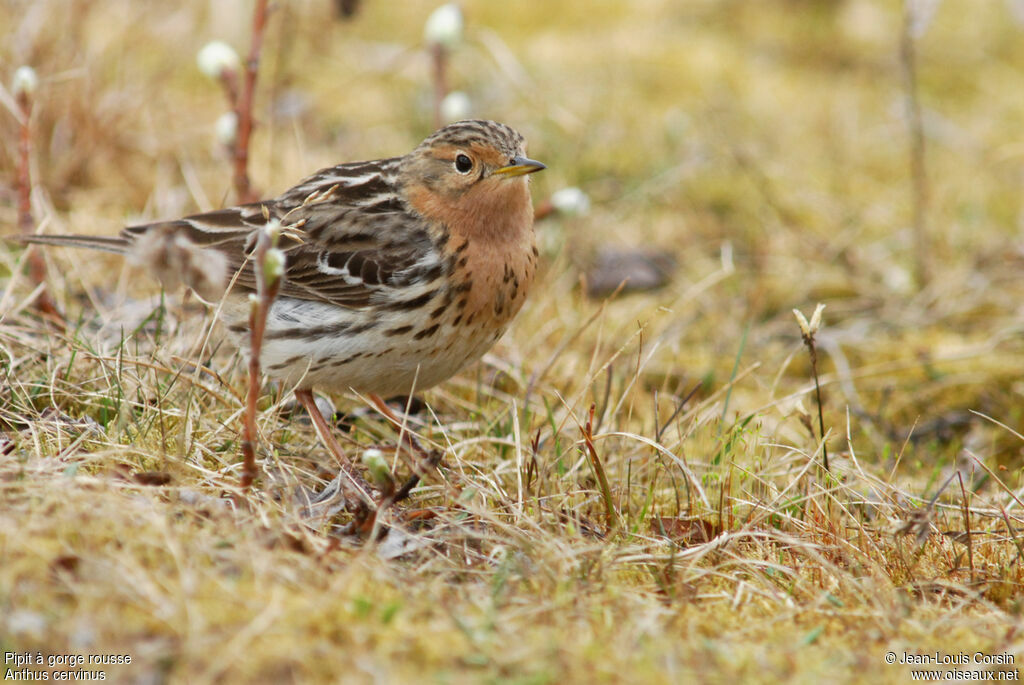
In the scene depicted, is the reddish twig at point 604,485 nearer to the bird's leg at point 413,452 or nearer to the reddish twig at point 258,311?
the bird's leg at point 413,452

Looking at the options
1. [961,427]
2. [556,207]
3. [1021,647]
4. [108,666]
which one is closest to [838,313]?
[961,427]

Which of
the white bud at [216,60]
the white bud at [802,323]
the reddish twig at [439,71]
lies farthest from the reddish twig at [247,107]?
the white bud at [802,323]

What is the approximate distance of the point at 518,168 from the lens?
186 inches

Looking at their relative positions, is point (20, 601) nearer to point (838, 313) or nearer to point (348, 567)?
point (348, 567)

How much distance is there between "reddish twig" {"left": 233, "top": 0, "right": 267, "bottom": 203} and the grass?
0.67 m

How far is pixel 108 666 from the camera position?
2.60 metres

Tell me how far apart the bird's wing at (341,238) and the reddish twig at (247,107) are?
1.83ft

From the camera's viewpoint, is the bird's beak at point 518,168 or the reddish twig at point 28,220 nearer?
the bird's beak at point 518,168

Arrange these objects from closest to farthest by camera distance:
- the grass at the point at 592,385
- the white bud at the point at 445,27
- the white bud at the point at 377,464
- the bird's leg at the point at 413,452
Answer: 1. the grass at the point at 592,385
2. the white bud at the point at 377,464
3. the bird's leg at the point at 413,452
4. the white bud at the point at 445,27

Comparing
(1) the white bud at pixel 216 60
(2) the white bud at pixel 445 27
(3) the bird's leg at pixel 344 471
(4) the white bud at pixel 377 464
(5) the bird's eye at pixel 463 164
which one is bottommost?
(3) the bird's leg at pixel 344 471

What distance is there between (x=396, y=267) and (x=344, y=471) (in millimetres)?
1039

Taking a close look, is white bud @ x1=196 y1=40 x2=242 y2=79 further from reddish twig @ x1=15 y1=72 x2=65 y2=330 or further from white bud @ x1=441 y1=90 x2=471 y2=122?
white bud @ x1=441 y1=90 x2=471 y2=122

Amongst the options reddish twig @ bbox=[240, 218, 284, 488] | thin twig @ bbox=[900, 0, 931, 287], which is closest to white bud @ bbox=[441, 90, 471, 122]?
thin twig @ bbox=[900, 0, 931, 287]

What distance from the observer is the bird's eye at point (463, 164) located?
485 cm
